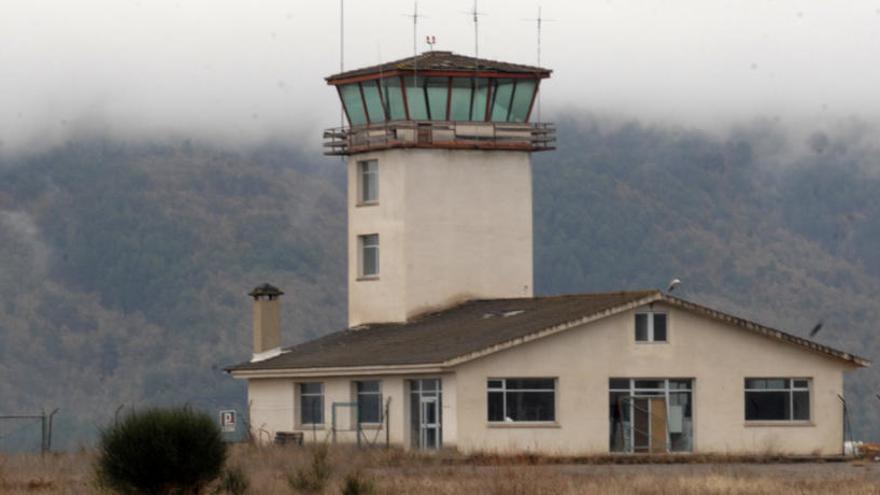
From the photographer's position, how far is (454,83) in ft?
251

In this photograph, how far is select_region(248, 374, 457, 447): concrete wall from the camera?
213 ft

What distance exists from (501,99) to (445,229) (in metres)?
4.28

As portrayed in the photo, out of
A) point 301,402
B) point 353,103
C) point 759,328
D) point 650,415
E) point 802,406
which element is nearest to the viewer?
point 650,415

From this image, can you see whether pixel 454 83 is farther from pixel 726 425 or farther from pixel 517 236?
pixel 726 425

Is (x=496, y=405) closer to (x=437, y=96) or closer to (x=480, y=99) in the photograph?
(x=437, y=96)

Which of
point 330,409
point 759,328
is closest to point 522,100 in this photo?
point 330,409

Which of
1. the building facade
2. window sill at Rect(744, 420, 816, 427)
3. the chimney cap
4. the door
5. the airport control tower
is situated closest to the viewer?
the building facade

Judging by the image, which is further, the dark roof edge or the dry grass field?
the dark roof edge

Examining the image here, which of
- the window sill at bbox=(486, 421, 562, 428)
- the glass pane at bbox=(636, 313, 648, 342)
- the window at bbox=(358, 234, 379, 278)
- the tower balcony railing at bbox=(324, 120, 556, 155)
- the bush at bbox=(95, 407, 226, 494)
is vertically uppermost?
the tower balcony railing at bbox=(324, 120, 556, 155)

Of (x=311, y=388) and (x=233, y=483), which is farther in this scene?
(x=311, y=388)

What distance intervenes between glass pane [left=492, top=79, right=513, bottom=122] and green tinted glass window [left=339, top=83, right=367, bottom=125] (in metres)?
3.75

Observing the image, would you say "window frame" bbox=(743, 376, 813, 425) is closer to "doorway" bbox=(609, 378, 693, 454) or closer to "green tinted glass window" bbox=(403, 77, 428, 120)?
"doorway" bbox=(609, 378, 693, 454)

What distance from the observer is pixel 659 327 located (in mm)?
66562

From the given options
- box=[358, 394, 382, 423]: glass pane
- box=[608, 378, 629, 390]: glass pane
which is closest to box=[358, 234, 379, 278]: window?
box=[358, 394, 382, 423]: glass pane
